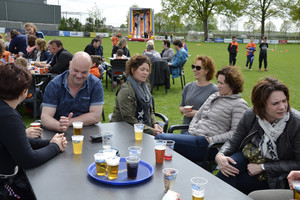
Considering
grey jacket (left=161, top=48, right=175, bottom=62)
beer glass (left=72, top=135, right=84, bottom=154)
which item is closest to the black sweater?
beer glass (left=72, top=135, right=84, bottom=154)

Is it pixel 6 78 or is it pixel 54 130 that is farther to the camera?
pixel 54 130

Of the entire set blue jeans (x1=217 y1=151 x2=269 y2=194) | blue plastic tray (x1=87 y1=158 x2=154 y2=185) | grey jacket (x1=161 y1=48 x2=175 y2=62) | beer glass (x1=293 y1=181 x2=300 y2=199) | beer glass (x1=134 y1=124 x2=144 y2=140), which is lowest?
blue jeans (x1=217 y1=151 x2=269 y2=194)

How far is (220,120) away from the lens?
3.18 metres

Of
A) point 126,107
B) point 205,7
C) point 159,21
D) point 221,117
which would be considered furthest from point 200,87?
point 159,21

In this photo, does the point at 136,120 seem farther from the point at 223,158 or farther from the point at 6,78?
the point at 6,78

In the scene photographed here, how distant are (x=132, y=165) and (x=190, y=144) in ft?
4.95

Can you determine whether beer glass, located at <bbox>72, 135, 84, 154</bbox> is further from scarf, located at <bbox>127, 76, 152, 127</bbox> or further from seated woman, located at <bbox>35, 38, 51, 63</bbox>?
seated woman, located at <bbox>35, 38, 51, 63</bbox>

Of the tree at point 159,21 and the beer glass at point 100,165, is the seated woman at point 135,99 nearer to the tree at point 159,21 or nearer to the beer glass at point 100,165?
the beer glass at point 100,165

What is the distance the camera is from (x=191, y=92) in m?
3.95

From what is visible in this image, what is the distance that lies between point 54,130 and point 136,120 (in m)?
0.94

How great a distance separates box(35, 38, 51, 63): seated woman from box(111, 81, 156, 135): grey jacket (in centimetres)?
517

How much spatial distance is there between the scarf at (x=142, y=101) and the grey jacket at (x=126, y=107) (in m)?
0.06

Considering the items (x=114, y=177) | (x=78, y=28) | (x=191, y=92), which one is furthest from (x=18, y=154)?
(x=78, y=28)

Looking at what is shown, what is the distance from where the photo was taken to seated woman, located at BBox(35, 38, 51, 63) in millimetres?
7609
